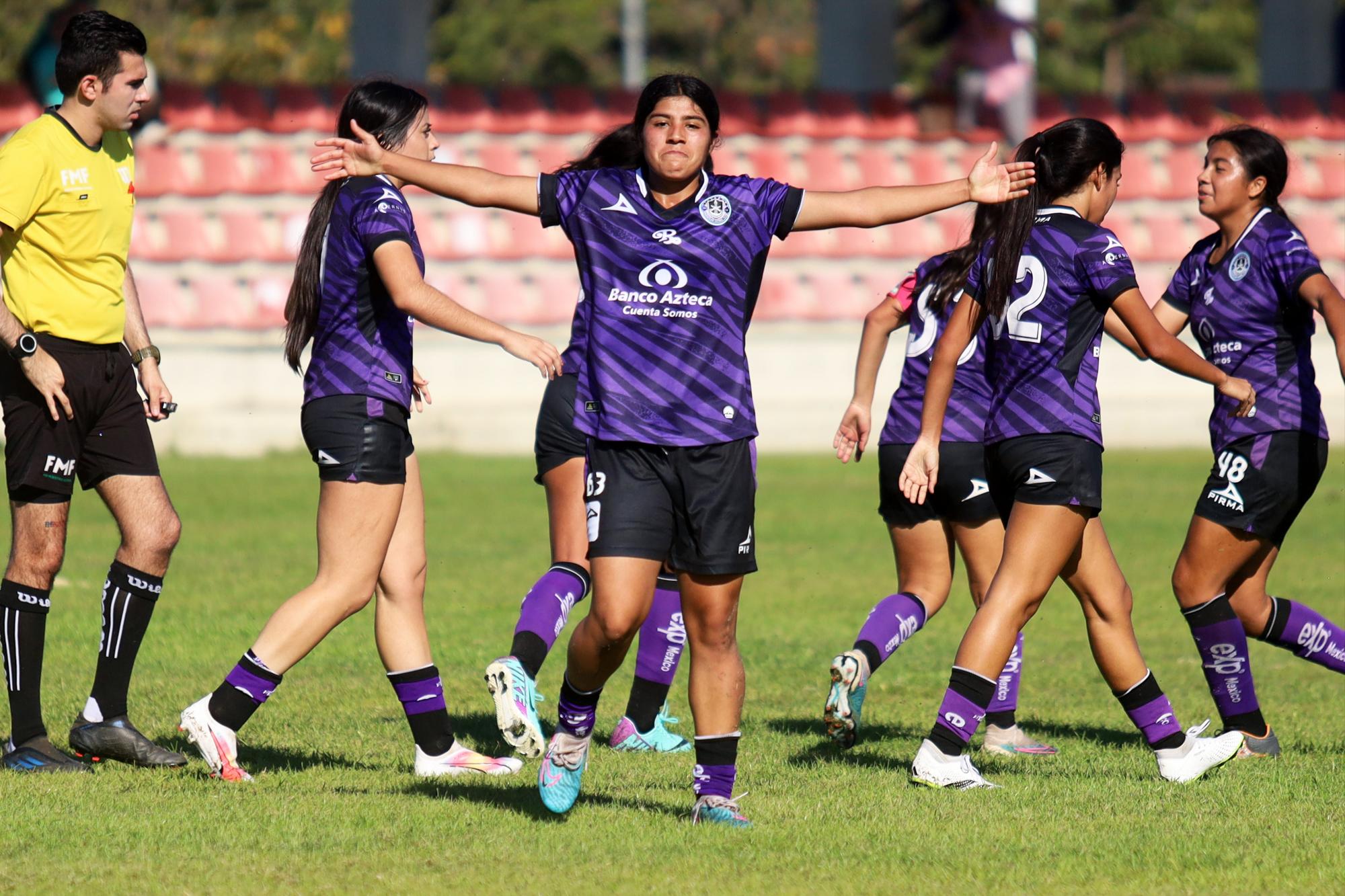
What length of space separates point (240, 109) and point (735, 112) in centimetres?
528

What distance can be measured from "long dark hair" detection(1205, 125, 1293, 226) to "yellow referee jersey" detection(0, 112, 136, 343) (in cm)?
382

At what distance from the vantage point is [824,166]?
1892cm

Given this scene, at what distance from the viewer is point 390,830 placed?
4828 mm

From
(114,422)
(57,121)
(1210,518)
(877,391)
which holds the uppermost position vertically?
(57,121)

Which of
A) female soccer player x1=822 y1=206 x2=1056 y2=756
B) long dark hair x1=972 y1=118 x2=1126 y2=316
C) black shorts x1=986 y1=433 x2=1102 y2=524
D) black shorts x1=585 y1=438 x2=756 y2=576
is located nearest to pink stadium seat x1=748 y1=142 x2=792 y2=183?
female soccer player x1=822 y1=206 x2=1056 y2=756

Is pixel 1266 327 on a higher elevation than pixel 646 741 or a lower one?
higher

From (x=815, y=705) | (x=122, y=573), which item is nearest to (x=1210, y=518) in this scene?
(x=815, y=705)

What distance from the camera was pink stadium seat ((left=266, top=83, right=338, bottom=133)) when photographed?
17.8 m

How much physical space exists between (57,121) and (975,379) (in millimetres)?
3237

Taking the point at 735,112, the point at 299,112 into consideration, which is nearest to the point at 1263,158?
the point at 735,112

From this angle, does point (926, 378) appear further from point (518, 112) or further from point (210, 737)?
point (518, 112)

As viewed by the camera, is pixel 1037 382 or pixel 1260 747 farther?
pixel 1260 747

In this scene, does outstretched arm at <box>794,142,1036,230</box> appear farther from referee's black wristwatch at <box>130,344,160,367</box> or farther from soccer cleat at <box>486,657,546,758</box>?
referee's black wristwatch at <box>130,344,160,367</box>

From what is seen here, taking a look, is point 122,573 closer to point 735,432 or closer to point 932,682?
point 735,432
